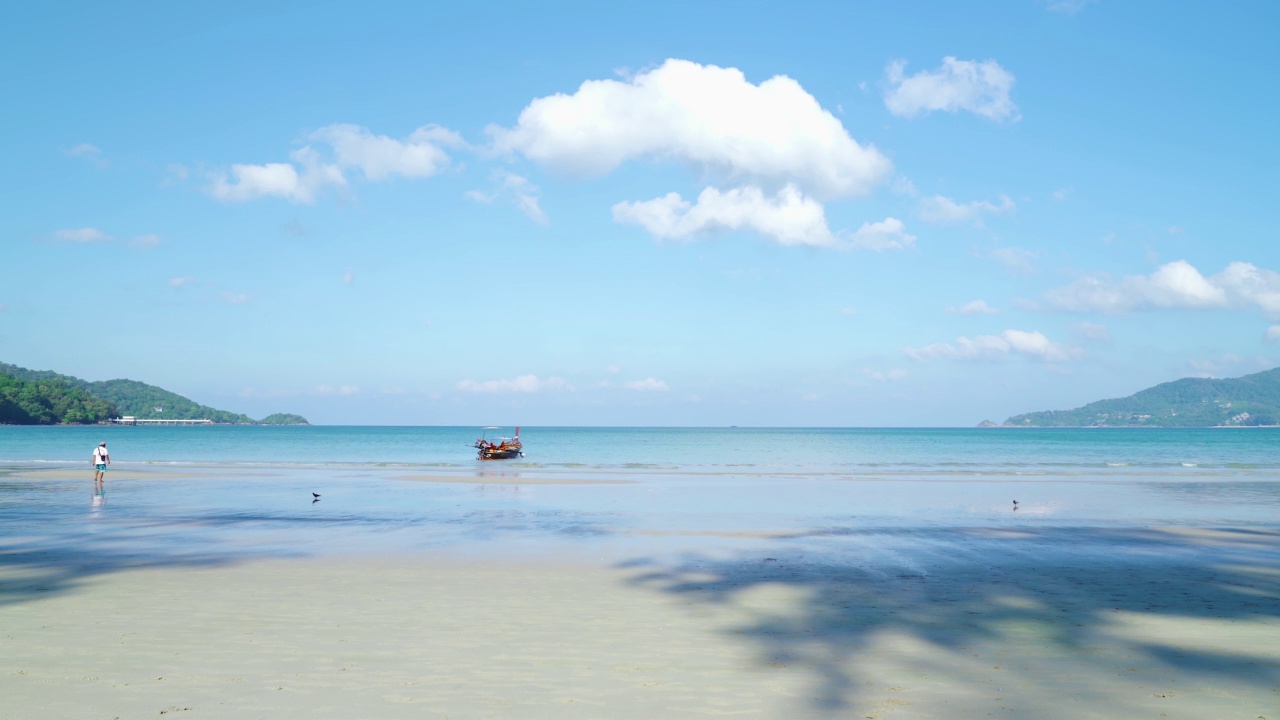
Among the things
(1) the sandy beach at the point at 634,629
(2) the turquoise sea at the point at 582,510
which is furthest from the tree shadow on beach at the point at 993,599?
(2) the turquoise sea at the point at 582,510

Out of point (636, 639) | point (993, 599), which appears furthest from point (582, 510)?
point (636, 639)

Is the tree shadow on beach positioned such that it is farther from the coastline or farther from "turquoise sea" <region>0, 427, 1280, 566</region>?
"turquoise sea" <region>0, 427, 1280, 566</region>

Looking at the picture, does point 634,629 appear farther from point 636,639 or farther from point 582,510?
point 582,510

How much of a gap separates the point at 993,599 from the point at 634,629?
6126mm

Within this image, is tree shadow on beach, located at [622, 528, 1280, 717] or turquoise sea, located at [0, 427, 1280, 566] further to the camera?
turquoise sea, located at [0, 427, 1280, 566]

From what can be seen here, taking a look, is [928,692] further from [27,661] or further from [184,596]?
[184,596]

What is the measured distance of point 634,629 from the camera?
37.0 feet

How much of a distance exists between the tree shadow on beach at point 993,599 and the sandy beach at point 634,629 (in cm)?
6

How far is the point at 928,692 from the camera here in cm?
853

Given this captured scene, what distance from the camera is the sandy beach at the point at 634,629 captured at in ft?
27.0

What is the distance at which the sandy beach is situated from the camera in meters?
8.23

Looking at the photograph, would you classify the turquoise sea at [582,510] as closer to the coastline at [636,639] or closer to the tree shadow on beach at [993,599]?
the tree shadow on beach at [993,599]

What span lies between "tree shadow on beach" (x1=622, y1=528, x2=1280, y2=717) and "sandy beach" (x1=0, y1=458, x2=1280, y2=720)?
0.21 feet

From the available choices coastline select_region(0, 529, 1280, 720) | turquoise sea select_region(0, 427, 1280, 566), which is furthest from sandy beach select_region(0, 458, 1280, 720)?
turquoise sea select_region(0, 427, 1280, 566)
